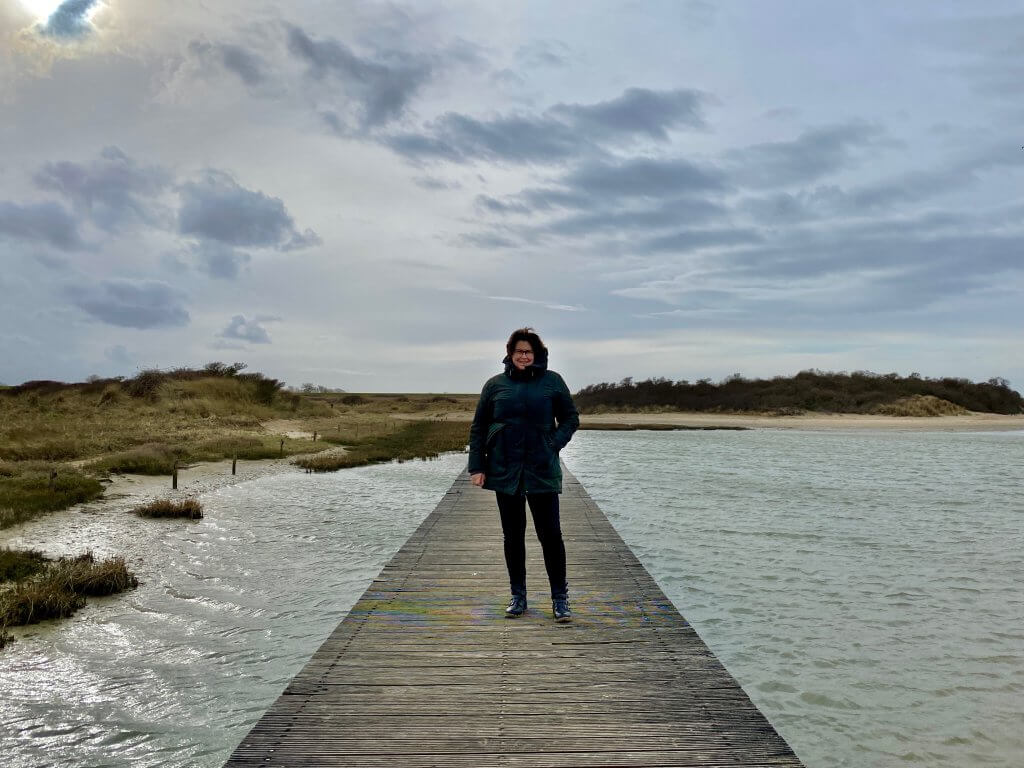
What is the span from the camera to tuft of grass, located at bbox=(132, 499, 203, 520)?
13852 millimetres

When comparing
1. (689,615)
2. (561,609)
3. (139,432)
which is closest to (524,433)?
(561,609)

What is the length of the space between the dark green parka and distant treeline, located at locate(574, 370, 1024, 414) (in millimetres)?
66343

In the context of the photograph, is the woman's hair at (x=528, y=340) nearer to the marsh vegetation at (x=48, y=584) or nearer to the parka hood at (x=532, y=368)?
the parka hood at (x=532, y=368)

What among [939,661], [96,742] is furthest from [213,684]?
[939,661]

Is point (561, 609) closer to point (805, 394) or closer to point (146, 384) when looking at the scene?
point (146, 384)

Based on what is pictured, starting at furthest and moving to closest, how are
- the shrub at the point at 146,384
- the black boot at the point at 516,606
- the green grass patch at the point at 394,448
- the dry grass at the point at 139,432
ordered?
the shrub at the point at 146,384 < the green grass patch at the point at 394,448 < the dry grass at the point at 139,432 < the black boot at the point at 516,606

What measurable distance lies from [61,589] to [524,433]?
247 inches

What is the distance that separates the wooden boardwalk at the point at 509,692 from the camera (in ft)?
12.4

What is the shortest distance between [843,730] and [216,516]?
41.0ft

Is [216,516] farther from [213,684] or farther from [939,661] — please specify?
[939,661]

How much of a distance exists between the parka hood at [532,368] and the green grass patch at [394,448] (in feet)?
62.2

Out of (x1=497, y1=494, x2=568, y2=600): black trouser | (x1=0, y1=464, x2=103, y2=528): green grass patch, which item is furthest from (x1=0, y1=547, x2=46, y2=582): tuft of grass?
(x1=497, y1=494, x2=568, y2=600): black trouser

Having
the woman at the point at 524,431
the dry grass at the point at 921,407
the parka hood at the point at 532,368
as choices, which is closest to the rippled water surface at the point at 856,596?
the woman at the point at 524,431

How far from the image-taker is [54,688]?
603 centimetres
